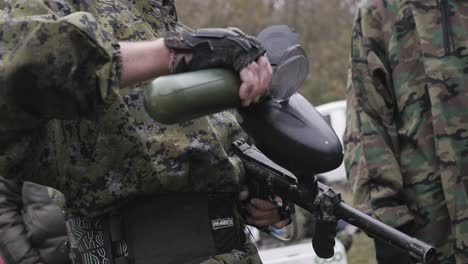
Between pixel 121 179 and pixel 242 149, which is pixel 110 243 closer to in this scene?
pixel 121 179

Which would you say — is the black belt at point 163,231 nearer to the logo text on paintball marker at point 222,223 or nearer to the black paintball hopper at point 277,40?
the logo text on paintball marker at point 222,223

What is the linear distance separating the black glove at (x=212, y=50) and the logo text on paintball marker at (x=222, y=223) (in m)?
0.68

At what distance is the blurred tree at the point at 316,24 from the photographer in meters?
25.7

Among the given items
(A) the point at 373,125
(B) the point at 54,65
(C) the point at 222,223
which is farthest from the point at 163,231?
(A) the point at 373,125

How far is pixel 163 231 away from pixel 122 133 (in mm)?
348

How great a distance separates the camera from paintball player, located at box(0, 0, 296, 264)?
73.4 inches

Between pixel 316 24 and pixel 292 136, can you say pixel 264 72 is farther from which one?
pixel 316 24

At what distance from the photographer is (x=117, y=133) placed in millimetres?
2258

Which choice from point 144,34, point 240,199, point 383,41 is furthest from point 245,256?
point 383,41

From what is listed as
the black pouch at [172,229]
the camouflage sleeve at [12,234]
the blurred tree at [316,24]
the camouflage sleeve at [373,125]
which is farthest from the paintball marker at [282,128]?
the blurred tree at [316,24]

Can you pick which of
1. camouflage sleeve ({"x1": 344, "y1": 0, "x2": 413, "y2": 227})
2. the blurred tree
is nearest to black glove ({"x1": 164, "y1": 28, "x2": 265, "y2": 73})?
camouflage sleeve ({"x1": 344, "y1": 0, "x2": 413, "y2": 227})

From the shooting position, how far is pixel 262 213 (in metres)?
2.81

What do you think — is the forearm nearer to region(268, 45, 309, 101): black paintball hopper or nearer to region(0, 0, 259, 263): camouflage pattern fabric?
region(0, 0, 259, 263): camouflage pattern fabric

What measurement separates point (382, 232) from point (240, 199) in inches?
21.2
